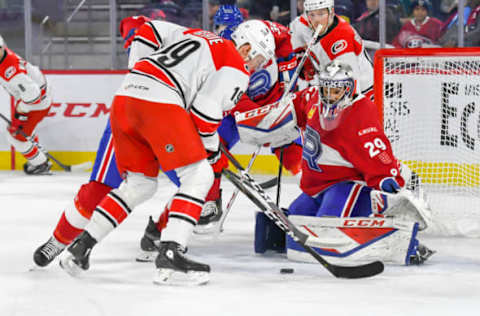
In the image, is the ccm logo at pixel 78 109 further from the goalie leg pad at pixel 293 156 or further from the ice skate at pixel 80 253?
the ice skate at pixel 80 253

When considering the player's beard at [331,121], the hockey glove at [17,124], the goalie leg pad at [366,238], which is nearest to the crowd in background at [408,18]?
the hockey glove at [17,124]

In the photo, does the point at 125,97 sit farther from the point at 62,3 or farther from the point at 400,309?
the point at 62,3

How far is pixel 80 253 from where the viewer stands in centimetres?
263

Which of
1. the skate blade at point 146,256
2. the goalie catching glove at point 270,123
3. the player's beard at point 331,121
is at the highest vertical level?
the player's beard at point 331,121

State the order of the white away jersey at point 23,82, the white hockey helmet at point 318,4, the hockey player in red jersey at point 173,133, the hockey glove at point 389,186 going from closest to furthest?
the hockey player in red jersey at point 173,133
the hockey glove at point 389,186
the white hockey helmet at point 318,4
the white away jersey at point 23,82

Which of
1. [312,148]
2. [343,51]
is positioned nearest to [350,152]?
[312,148]

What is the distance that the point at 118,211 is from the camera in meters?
2.63

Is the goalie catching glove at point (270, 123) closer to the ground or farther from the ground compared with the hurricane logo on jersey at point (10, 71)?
farther from the ground

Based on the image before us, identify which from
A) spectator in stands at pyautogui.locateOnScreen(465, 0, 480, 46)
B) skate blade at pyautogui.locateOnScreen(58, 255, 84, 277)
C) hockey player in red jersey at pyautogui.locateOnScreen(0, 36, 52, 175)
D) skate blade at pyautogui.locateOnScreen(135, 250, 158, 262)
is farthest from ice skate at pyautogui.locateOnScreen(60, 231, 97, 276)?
spectator in stands at pyautogui.locateOnScreen(465, 0, 480, 46)

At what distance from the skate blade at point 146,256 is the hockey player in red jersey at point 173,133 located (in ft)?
1.20

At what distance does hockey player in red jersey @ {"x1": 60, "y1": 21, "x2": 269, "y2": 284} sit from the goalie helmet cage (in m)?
1.24

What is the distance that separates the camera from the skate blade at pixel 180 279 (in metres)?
2.59

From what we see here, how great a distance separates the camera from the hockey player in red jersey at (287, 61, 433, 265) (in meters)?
2.89

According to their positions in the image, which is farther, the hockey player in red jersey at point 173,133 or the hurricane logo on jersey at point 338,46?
the hurricane logo on jersey at point 338,46
